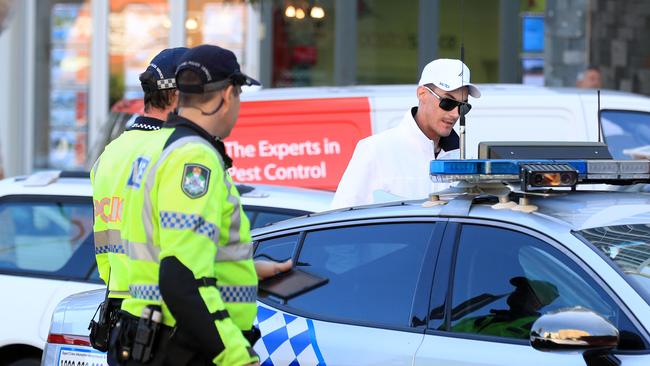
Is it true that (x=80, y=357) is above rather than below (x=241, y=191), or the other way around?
below

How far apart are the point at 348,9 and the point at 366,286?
10.3 meters

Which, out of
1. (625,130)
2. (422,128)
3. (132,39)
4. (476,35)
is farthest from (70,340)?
(132,39)

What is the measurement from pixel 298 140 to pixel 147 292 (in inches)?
198

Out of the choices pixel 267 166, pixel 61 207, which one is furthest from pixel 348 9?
pixel 61 207

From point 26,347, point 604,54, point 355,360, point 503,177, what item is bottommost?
point 26,347

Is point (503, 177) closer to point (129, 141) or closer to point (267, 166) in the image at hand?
point (129, 141)

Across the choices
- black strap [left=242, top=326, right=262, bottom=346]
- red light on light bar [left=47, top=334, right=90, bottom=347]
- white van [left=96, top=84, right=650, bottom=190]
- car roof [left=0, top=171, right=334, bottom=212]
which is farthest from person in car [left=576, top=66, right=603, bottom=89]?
black strap [left=242, top=326, right=262, bottom=346]

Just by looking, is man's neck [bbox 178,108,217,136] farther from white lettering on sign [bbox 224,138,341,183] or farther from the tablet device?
white lettering on sign [bbox 224,138,341,183]

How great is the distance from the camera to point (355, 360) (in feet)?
13.1

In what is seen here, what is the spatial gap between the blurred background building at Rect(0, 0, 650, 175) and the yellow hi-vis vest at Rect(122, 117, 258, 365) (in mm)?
9795

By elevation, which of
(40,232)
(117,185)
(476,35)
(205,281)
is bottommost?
(40,232)

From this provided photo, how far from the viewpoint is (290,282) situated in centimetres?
401

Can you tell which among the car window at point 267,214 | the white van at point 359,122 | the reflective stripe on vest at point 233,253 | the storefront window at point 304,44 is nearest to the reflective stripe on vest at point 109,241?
the reflective stripe on vest at point 233,253

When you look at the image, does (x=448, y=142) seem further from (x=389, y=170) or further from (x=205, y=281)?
(x=205, y=281)
